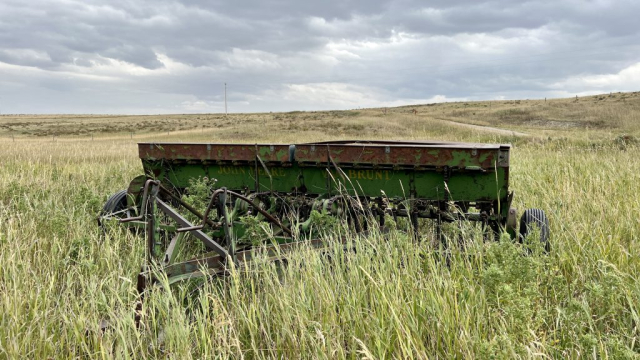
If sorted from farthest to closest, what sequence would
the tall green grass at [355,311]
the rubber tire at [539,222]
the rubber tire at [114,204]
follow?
the rubber tire at [114,204] → the rubber tire at [539,222] → the tall green grass at [355,311]

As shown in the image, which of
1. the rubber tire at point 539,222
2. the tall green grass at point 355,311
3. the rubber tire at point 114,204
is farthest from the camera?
the rubber tire at point 114,204

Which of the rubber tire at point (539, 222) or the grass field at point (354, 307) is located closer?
the grass field at point (354, 307)

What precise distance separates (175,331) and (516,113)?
49.0 meters

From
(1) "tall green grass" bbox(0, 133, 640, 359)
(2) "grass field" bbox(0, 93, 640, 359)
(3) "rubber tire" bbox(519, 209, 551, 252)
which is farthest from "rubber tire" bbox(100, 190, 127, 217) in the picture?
(3) "rubber tire" bbox(519, 209, 551, 252)

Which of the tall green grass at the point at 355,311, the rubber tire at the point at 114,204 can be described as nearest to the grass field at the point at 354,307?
the tall green grass at the point at 355,311

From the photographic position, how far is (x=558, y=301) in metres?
3.13

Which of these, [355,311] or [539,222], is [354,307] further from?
[539,222]

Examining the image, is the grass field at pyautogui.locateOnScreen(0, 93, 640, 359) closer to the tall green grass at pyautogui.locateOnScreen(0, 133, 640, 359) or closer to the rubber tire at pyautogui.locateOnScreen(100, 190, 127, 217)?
the tall green grass at pyautogui.locateOnScreen(0, 133, 640, 359)

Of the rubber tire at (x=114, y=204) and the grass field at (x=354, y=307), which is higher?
the rubber tire at (x=114, y=204)

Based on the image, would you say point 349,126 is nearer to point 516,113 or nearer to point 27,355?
point 516,113

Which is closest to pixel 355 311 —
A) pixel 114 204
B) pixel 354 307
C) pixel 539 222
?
pixel 354 307

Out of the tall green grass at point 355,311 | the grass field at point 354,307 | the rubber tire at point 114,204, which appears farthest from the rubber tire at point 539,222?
the rubber tire at point 114,204

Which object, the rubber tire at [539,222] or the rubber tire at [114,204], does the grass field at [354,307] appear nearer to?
the rubber tire at [539,222]

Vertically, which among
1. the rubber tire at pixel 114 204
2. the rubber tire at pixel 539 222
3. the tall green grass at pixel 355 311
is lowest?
the tall green grass at pixel 355 311
